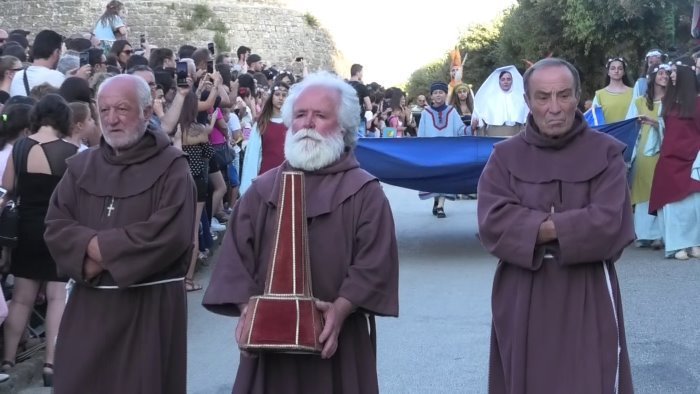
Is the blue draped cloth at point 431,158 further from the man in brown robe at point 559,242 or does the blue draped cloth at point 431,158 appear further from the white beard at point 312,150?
the white beard at point 312,150

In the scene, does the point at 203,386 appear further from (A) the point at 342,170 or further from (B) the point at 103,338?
(A) the point at 342,170

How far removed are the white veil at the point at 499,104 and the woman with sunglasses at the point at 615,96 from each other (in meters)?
1.32

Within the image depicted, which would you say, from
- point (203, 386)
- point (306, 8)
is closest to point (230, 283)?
point (203, 386)

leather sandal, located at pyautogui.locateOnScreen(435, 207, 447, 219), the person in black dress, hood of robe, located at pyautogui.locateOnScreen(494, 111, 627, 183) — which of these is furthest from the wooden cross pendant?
leather sandal, located at pyautogui.locateOnScreen(435, 207, 447, 219)

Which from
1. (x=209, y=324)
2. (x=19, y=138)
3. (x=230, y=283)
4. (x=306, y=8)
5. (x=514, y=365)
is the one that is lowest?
(x=209, y=324)

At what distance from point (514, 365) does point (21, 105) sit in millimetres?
4216

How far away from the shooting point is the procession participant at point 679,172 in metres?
10.6

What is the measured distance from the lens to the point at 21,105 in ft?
23.7

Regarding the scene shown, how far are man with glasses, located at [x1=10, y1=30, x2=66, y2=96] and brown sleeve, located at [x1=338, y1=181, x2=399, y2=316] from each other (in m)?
5.85

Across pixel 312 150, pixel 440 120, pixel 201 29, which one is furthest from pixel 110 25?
pixel 201 29

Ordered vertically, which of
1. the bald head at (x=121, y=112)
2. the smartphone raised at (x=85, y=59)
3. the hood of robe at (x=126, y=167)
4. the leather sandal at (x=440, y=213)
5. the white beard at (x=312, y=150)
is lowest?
the leather sandal at (x=440, y=213)

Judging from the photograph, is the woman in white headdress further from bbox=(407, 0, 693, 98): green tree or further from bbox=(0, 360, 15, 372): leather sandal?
bbox=(407, 0, 693, 98): green tree

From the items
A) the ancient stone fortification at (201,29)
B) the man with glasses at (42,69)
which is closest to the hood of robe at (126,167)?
the man with glasses at (42,69)

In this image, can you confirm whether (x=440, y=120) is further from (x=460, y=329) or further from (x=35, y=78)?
(x=460, y=329)
